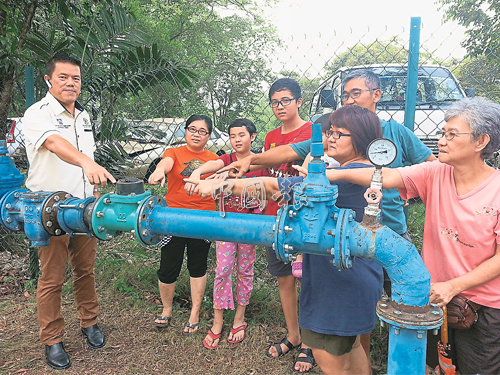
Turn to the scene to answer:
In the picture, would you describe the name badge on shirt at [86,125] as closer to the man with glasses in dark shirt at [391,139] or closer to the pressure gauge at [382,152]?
the man with glasses in dark shirt at [391,139]

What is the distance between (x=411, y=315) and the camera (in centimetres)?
112

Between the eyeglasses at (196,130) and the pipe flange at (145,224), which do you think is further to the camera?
the eyeglasses at (196,130)

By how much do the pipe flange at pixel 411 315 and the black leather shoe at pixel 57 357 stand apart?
2197 mm

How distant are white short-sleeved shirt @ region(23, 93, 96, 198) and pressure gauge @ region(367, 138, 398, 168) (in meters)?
1.90

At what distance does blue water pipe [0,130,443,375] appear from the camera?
1124mm

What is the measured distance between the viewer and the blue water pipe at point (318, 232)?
112 centimetres

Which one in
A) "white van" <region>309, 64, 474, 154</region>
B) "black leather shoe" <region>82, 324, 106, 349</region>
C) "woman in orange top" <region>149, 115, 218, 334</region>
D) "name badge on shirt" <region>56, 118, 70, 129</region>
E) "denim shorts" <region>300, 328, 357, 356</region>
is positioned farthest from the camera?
"white van" <region>309, 64, 474, 154</region>

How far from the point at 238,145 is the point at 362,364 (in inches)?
61.4

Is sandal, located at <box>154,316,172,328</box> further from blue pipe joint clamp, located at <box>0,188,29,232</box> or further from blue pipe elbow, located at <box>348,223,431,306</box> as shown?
blue pipe elbow, located at <box>348,223,431,306</box>

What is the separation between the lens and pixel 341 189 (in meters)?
1.60

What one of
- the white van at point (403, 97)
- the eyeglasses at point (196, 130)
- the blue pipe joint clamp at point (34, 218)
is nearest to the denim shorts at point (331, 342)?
the blue pipe joint clamp at point (34, 218)

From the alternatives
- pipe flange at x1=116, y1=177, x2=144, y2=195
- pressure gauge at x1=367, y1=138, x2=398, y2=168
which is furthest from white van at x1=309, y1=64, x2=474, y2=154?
pipe flange at x1=116, y1=177, x2=144, y2=195

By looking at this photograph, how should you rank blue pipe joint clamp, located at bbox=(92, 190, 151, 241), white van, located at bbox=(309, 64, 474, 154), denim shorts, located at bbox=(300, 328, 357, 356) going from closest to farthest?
1. blue pipe joint clamp, located at bbox=(92, 190, 151, 241)
2. denim shorts, located at bbox=(300, 328, 357, 356)
3. white van, located at bbox=(309, 64, 474, 154)

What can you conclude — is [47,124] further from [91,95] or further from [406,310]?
[406,310]
